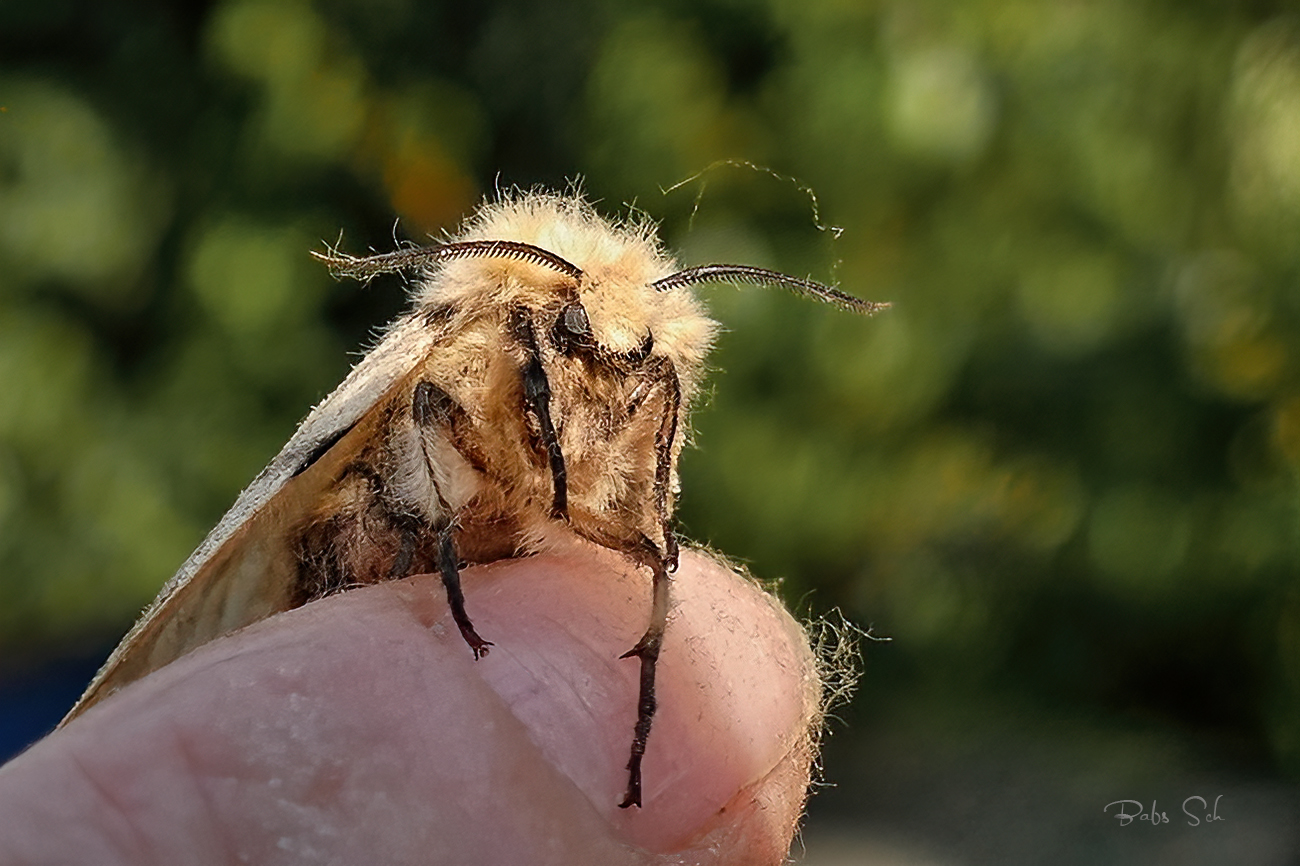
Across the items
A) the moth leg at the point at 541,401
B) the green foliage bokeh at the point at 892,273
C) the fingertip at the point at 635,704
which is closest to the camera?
the moth leg at the point at 541,401

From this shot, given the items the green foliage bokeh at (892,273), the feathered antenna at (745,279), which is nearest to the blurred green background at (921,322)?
the green foliage bokeh at (892,273)

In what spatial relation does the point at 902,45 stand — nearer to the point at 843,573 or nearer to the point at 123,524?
the point at 843,573

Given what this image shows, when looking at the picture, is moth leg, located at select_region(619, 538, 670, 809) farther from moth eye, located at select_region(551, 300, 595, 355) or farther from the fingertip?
moth eye, located at select_region(551, 300, 595, 355)

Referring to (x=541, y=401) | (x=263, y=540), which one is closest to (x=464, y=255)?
(x=541, y=401)

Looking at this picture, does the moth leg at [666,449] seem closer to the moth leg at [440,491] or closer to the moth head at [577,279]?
the moth head at [577,279]

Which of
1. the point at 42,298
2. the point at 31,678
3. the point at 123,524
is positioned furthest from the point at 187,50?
the point at 31,678

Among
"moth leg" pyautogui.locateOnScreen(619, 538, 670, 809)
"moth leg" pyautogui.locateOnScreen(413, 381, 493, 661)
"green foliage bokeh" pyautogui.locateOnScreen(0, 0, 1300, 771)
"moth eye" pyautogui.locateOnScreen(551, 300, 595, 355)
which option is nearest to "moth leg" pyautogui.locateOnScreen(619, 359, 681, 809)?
"moth leg" pyautogui.locateOnScreen(619, 538, 670, 809)

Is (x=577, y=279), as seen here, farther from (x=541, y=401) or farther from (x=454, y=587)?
(x=454, y=587)
